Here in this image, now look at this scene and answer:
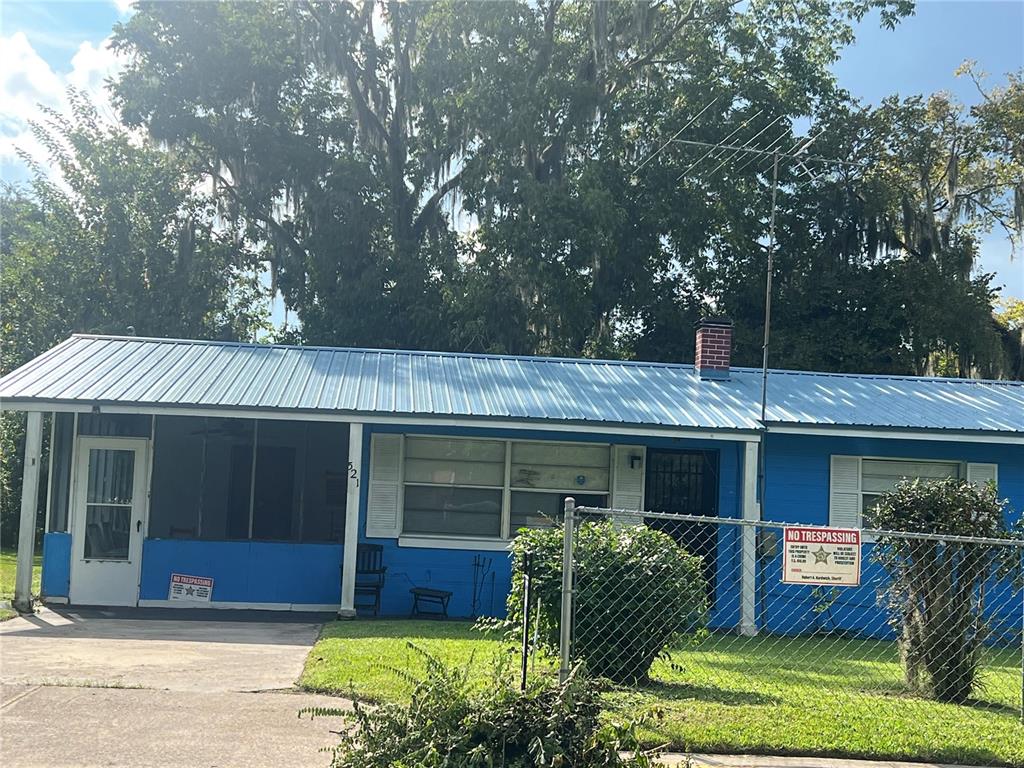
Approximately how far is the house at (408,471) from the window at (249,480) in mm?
26

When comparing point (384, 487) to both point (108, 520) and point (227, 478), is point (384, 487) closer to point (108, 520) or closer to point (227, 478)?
point (227, 478)

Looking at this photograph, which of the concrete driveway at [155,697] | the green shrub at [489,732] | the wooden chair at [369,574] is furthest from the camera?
the wooden chair at [369,574]

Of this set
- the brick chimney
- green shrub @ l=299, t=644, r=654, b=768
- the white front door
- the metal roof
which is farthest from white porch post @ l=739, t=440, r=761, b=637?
green shrub @ l=299, t=644, r=654, b=768

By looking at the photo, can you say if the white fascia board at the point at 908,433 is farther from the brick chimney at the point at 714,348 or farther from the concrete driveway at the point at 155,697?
the concrete driveway at the point at 155,697

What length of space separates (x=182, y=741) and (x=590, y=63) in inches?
886

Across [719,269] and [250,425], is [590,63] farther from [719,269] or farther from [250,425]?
[250,425]

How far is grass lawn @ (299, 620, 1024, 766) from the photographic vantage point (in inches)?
275

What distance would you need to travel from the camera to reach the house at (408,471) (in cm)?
1351

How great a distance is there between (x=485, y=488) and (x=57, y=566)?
225 inches

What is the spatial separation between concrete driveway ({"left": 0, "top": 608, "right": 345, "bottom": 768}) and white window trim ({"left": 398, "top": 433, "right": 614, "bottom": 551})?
2404 millimetres

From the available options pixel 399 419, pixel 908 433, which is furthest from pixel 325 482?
pixel 908 433

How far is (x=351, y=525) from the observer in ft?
43.1

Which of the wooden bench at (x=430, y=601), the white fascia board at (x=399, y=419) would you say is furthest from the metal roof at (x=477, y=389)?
the wooden bench at (x=430, y=601)

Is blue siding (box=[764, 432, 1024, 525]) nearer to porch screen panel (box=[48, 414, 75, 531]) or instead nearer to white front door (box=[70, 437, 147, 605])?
white front door (box=[70, 437, 147, 605])
